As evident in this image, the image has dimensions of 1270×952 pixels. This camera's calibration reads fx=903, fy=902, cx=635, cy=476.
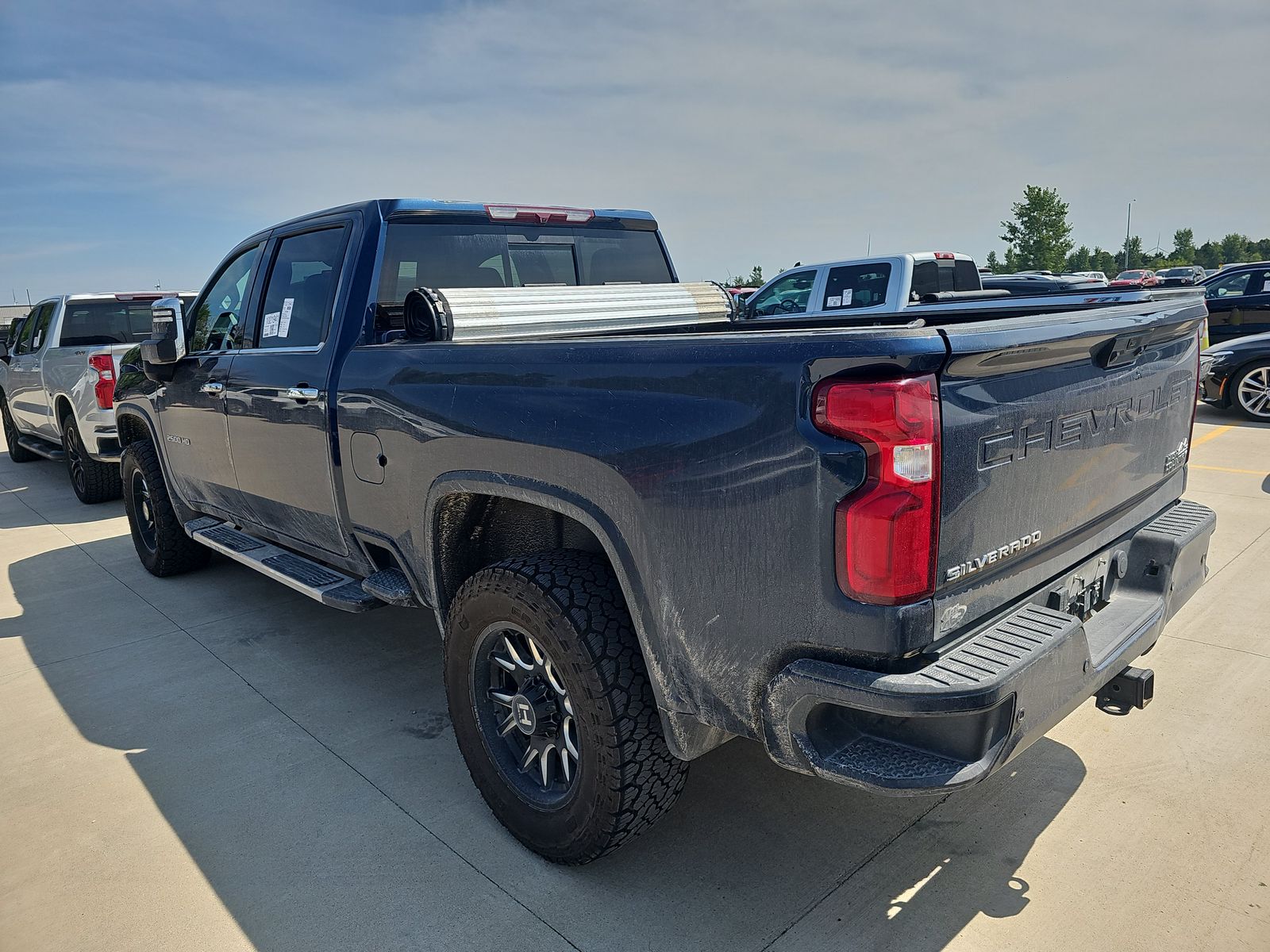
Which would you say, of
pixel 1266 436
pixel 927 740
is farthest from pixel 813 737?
pixel 1266 436

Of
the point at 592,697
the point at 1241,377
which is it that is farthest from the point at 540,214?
the point at 1241,377

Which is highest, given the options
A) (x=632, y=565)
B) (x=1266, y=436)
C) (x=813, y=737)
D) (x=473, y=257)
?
(x=473, y=257)

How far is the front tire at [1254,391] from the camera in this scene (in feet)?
32.0

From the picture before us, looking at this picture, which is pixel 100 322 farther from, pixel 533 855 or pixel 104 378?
pixel 533 855

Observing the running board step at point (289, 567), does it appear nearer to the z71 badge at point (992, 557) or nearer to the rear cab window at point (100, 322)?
the z71 badge at point (992, 557)

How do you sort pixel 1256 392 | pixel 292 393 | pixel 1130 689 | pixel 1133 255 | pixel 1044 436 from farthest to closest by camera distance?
pixel 1133 255
pixel 1256 392
pixel 292 393
pixel 1130 689
pixel 1044 436

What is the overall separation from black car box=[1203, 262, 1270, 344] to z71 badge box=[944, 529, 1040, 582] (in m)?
12.6

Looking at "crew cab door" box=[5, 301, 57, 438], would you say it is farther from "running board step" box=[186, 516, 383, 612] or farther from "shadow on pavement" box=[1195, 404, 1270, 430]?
Answer: "shadow on pavement" box=[1195, 404, 1270, 430]

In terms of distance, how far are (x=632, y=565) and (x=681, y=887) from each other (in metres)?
1.01

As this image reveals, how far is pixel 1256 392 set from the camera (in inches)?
388

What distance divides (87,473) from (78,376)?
2.82 feet

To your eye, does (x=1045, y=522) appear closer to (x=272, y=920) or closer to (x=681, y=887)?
(x=681, y=887)

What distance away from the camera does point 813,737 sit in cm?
201

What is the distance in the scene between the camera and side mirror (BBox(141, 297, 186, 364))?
4609 millimetres
